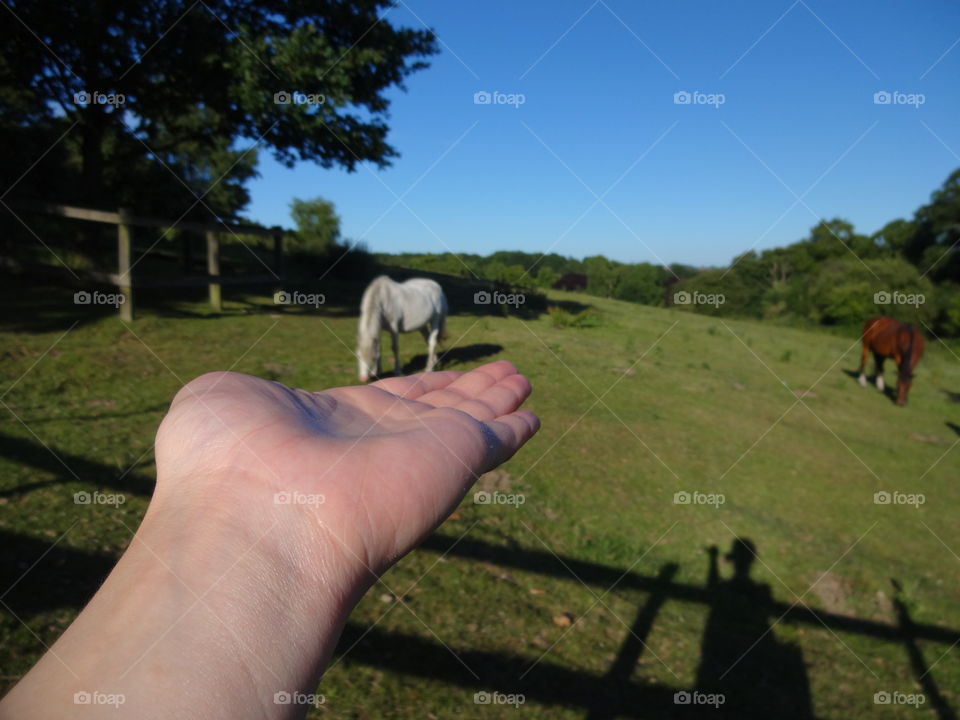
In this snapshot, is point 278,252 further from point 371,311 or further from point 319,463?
point 319,463

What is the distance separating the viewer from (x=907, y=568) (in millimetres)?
4680

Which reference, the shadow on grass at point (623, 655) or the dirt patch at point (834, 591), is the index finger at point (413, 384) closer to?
the shadow on grass at point (623, 655)

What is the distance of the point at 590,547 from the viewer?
427cm

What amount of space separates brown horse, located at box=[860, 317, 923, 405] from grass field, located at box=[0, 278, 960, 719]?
256cm

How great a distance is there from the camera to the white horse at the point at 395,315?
24.8 ft

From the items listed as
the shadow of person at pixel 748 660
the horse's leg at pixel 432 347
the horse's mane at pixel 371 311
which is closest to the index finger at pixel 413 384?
the shadow of person at pixel 748 660

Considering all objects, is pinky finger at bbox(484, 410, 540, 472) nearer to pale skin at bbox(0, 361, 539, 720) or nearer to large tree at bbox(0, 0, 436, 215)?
pale skin at bbox(0, 361, 539, 720)

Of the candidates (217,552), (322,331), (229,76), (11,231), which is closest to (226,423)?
(217,552)

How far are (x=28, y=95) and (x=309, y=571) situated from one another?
1594cm

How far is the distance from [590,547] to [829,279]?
80.8ft

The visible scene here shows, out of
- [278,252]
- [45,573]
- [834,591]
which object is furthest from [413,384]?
[278,252]

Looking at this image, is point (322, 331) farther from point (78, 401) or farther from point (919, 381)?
point (919, 381)

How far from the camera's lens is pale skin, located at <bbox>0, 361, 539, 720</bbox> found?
98 cm

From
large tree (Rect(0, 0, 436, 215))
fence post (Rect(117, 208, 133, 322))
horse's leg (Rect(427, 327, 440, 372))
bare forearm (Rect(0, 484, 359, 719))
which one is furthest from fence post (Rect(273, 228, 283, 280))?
bare forearm (Rect(0, 484, 359, 719))
